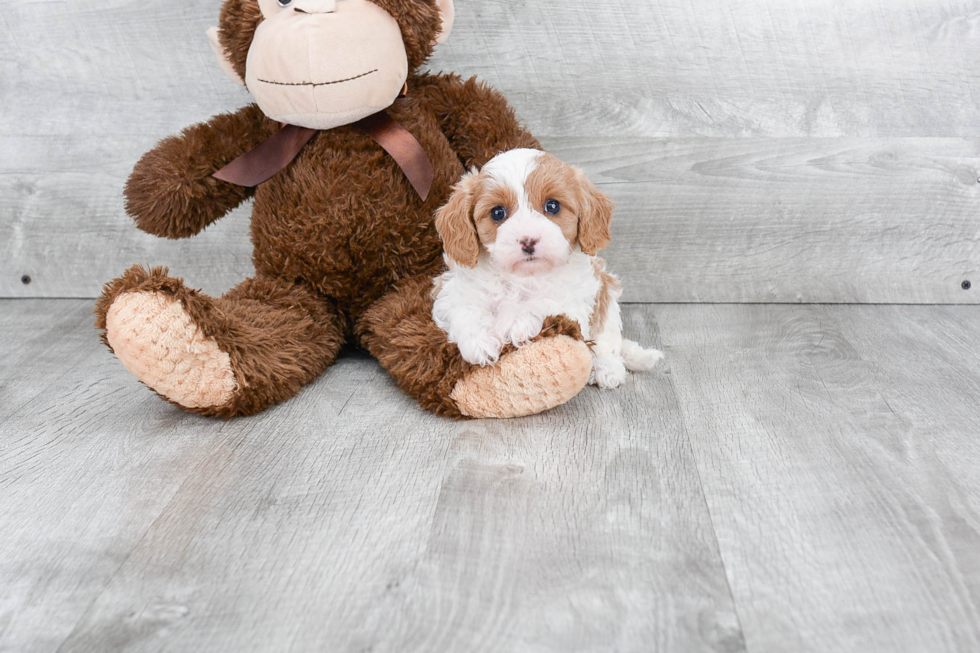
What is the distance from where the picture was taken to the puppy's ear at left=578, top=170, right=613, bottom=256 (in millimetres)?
1207

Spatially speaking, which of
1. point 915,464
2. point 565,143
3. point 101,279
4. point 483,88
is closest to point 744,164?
point 565,143

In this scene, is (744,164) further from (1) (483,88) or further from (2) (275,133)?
(2) (275,133)

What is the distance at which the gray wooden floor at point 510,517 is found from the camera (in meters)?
0.80

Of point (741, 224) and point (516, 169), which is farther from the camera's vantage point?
point (741, 224)

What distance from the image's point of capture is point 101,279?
191 centimetres

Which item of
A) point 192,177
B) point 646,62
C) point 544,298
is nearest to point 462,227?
point 544,298

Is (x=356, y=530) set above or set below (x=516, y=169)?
below

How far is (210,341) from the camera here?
47.1 inches

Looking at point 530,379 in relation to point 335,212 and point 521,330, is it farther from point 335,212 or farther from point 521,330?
point 335,212

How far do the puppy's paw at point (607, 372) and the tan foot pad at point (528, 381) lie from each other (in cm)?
14

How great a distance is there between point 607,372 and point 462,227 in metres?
0.34

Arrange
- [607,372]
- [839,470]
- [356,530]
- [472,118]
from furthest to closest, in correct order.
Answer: [472,118], [607,372], [839,470], [356,530]

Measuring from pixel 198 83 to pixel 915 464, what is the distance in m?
1.50

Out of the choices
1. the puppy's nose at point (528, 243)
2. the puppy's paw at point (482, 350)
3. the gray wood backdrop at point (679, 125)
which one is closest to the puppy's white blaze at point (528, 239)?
the puppy's nose at point (528, 243)
